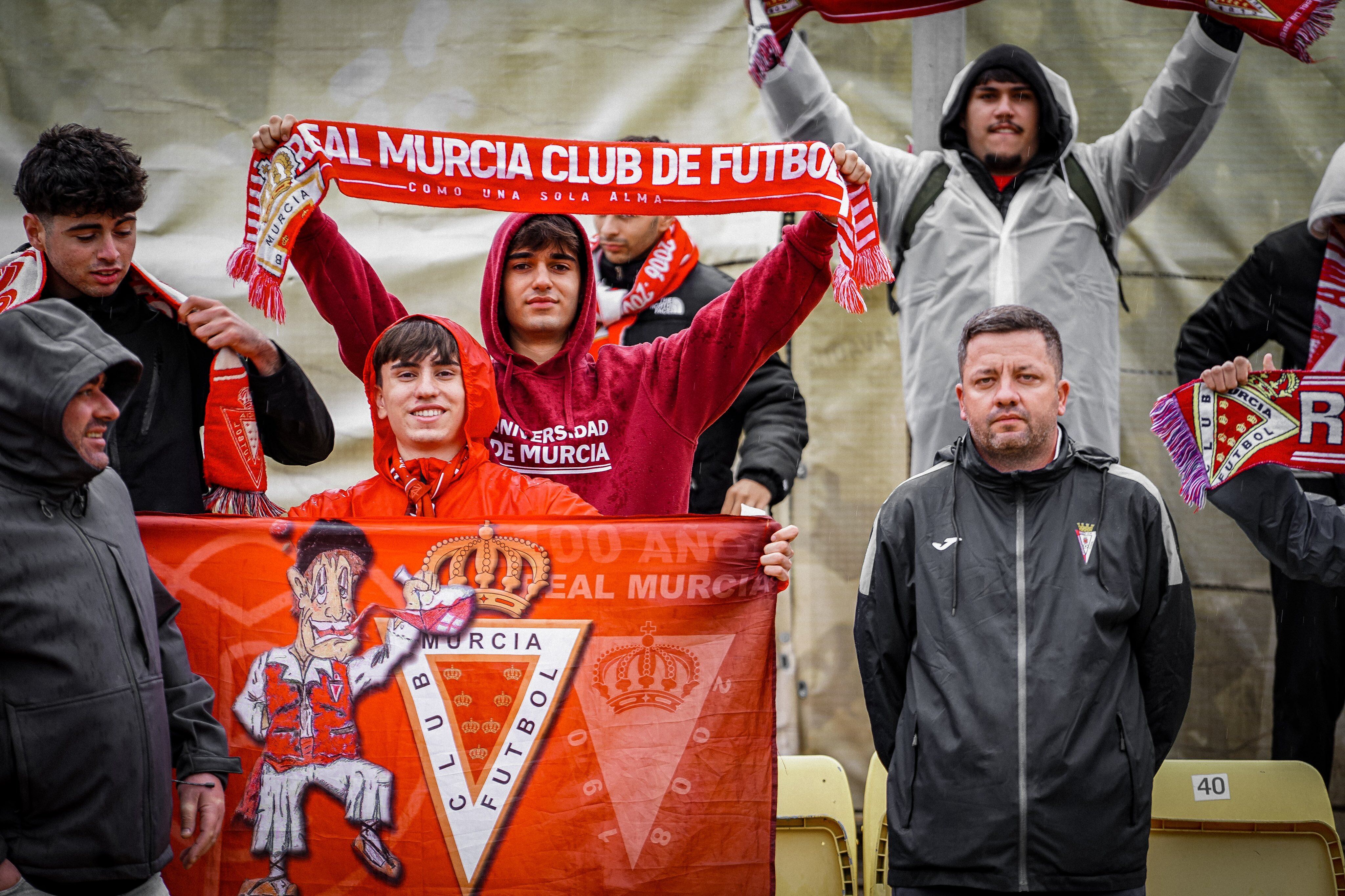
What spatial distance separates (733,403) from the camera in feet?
13.6

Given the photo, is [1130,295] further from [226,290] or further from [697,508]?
[226,290]

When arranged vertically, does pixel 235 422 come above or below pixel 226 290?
below

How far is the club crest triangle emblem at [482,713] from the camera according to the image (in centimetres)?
290

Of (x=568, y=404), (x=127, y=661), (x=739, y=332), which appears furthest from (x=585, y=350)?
(x=127, y=661)

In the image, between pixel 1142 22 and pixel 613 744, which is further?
pixel 1142 22

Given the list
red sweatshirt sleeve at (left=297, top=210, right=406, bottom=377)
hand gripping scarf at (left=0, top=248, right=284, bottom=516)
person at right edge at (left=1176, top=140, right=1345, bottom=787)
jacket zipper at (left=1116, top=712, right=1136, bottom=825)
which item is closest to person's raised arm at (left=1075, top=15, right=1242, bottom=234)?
person at right edge at (left=1176, top=140, right=1345, bottom=787)

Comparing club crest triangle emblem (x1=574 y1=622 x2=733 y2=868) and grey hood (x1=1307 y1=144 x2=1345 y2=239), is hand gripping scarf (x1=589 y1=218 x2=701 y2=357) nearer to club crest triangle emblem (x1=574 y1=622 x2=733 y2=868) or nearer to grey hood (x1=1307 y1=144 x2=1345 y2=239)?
club crest triangle emblem (x1=574 y1=622 x2=733 y2=868)

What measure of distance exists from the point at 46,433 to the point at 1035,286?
3029 millimetres

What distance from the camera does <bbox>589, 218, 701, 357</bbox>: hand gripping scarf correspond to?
4367mm

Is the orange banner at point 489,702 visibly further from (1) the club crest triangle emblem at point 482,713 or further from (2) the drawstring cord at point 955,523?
(2) the drawstring cord at point 955,523

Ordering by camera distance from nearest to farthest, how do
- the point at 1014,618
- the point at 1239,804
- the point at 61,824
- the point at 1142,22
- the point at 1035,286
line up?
1. the point at 61,824
2. the point at 1014,618
3. the point at 1239,804
4. the point at 1035,286
5. the point at 1142,22

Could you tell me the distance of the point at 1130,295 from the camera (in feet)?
17.2

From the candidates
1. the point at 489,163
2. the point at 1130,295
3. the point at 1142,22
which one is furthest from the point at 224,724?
the point at 1142,22

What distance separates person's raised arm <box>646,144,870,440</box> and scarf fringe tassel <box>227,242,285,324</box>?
0.91m
